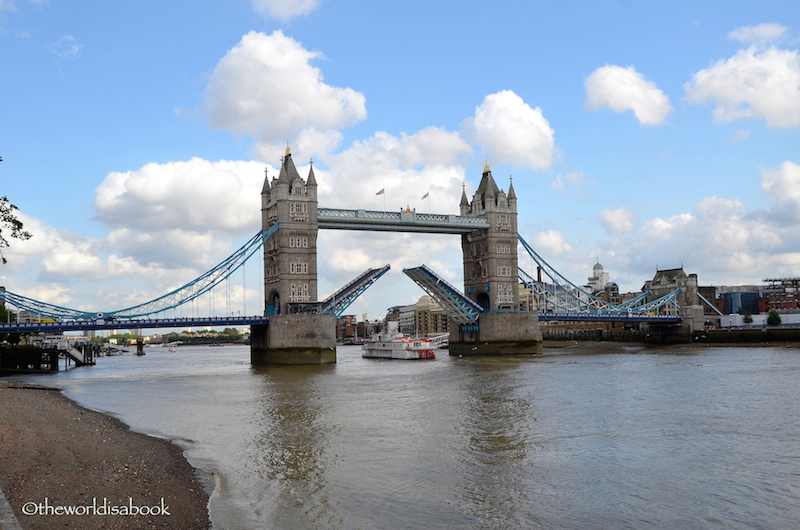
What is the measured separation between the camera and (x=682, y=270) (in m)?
Result: 98.1

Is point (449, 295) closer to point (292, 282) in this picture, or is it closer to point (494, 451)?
point (292, 282)

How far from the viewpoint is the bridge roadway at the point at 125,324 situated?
53.3 meters

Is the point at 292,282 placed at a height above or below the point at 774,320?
above

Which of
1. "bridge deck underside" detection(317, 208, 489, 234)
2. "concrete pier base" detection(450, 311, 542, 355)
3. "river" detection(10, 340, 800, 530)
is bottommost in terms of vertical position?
"river" detection(10, 340, 800, 530)

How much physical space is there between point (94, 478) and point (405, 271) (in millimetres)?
58628

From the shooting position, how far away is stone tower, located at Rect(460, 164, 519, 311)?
2813 inches

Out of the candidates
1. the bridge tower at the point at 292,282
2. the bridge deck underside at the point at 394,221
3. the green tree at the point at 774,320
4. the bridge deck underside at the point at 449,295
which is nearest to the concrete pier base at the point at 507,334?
the bridge deck underside at the point at 449,295

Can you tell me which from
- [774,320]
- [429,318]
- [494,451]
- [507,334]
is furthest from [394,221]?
[429,318]

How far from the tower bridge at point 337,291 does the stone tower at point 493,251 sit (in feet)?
0.34

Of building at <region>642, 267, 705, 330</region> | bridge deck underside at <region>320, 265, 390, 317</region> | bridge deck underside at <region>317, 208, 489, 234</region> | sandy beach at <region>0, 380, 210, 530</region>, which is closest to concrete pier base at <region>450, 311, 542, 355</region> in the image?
bridge deck underside at <region>317, 208, 489, 234</region>

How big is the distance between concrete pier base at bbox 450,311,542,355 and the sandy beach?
169ft

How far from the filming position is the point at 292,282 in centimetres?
5984

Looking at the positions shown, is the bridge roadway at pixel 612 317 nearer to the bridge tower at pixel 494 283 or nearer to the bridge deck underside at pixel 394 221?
the bridge tower at pixel 494 283

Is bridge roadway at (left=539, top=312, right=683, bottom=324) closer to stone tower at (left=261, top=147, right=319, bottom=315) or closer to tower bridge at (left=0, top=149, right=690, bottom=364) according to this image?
tower bridge at (left=0, top=149, right=690, bottom=364)
